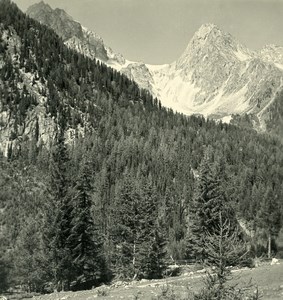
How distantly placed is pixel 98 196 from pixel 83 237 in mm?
96734

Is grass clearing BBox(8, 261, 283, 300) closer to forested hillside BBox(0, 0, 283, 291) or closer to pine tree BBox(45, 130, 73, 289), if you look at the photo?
pine tree BBox(45, 130, 73, 289)

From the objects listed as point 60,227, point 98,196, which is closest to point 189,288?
point 60,227

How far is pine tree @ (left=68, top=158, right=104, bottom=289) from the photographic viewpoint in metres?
48.4

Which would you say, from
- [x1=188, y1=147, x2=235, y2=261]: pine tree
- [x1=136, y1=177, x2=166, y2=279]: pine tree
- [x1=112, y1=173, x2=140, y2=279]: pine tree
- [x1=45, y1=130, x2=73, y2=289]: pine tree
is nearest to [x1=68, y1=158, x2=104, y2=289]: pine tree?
[x1=45, y1=130, x2=73, y2=289]: pine tree

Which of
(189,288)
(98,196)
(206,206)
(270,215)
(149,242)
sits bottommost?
(189,288)

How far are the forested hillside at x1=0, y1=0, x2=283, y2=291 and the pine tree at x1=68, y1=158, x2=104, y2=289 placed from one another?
0.12 meters

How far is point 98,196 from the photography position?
148125 millimetres

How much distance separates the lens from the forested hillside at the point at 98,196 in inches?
1927

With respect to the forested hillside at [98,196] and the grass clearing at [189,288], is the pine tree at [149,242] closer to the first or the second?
the forested hillside at [98,196]

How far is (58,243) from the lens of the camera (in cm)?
4672

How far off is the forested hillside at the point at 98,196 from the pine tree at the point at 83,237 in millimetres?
118

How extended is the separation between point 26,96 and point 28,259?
13925 cm

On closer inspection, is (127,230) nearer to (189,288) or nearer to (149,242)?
(149,242)

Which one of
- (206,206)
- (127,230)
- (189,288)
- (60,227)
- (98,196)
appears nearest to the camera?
(189,288)
